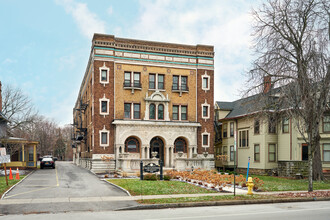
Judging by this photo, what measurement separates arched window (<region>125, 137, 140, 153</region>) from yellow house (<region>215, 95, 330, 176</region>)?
1040cm

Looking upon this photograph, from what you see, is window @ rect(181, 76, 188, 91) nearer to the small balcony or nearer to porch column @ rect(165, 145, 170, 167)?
the small balcony

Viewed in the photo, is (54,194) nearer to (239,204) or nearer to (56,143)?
(239,204)

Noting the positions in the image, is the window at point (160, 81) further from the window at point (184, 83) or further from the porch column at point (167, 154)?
the porch column at point (167, 154)

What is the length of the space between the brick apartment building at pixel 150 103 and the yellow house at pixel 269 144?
3.64 metres

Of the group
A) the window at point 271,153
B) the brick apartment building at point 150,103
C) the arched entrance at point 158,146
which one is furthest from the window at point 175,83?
the window at point 271,153

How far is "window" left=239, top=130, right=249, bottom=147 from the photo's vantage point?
131ft

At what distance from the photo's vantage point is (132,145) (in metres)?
38.3

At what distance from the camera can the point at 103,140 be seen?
37.0 metres

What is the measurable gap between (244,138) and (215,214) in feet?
93.9

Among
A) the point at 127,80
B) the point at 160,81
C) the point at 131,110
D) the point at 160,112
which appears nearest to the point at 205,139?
the point at 160,112

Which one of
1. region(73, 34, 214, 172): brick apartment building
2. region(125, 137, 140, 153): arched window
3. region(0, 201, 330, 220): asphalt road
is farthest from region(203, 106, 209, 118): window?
region(0, 201, 330, 220): asphalt road

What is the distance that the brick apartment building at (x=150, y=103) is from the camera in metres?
36.9

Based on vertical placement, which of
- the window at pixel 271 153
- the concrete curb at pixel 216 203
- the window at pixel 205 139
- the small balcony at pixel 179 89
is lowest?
the concrete curb at pixel 216 203

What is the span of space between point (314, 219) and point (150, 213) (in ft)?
18.1
